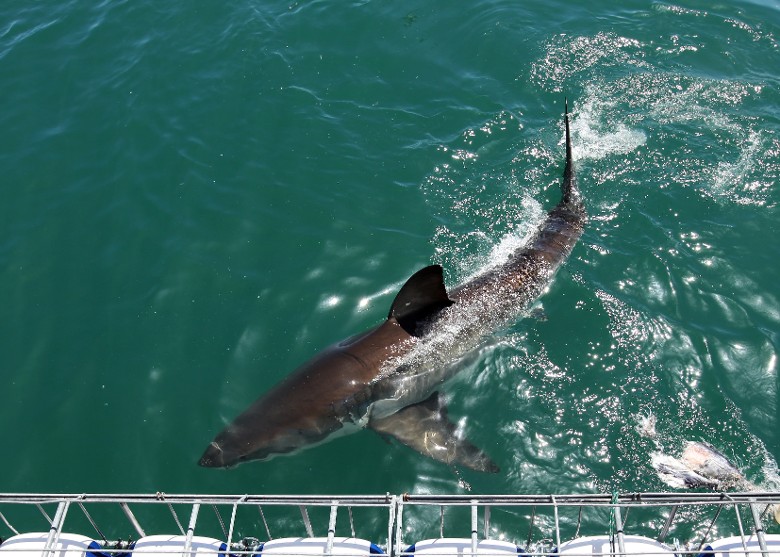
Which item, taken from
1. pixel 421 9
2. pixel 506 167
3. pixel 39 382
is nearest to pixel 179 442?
pixel 39 382

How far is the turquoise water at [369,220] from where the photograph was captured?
381 inches

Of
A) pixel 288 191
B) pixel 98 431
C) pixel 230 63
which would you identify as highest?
pixel 230 63

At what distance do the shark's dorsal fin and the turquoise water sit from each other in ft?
3.94

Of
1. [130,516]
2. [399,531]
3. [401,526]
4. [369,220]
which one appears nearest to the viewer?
Answer: [399,531]

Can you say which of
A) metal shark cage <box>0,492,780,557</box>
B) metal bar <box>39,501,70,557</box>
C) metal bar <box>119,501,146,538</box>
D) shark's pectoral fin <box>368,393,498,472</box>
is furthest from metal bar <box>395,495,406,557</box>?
metal bar <box>39,501,70,557</box>

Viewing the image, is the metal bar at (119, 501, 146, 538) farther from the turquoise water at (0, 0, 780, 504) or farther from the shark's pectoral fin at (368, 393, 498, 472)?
the shark's pectoral fin at (368, 393, 498, 472)

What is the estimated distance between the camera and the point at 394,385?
32.1ft

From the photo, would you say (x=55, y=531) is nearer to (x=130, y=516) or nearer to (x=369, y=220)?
(x=130, y=516)

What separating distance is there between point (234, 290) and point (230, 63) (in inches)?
286

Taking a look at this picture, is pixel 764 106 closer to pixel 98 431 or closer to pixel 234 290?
pixel 234 290

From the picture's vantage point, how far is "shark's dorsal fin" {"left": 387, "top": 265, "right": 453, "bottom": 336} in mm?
9656

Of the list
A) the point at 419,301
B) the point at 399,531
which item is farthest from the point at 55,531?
the point at 419,301

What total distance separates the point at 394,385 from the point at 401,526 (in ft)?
9.45

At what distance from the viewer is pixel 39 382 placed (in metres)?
10.6
